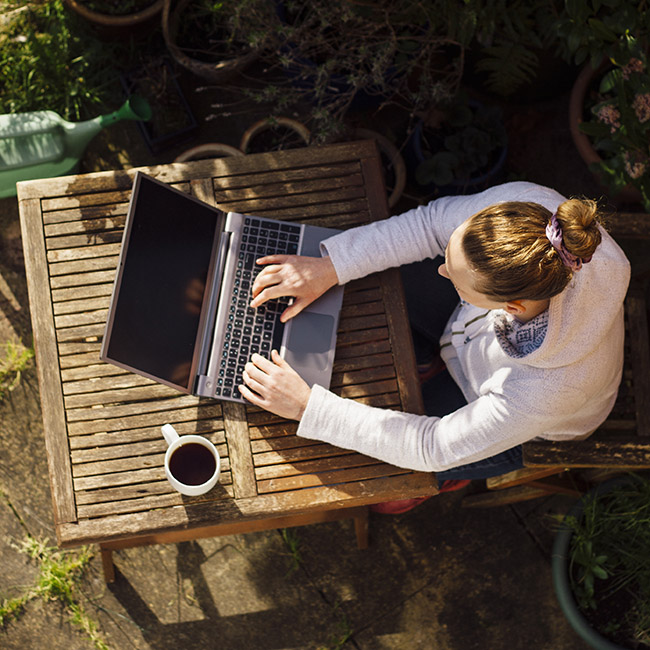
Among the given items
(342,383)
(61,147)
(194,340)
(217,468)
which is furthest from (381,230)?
(61,147)

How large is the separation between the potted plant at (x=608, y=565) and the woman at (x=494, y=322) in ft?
2.12

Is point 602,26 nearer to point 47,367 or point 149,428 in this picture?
point 149,428

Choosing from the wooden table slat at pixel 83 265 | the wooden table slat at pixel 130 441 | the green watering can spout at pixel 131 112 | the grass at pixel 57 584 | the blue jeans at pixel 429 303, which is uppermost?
the green watering can spout at pixel 131 112

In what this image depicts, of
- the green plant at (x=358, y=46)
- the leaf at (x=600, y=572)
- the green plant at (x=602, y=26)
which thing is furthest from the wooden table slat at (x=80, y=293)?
the leaf at (x=600, y=572)

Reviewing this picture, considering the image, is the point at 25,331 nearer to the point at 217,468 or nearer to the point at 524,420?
the point at 217,468

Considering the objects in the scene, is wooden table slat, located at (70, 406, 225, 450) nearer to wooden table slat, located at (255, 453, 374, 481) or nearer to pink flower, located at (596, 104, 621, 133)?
wooden table slat, located at (255, 453, 374, 481)

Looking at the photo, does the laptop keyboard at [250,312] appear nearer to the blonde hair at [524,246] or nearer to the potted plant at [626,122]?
the blonde hair at [524,246]

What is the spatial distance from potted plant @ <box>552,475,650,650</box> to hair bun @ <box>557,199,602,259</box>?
1251 mm

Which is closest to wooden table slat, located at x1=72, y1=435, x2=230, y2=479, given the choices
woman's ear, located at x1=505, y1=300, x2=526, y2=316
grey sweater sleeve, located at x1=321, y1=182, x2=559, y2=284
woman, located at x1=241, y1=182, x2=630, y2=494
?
woman, located at x1=241, y1=182, x2=630, y2=494

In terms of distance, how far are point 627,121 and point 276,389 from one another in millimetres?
1271

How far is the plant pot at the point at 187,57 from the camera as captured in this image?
2.61m

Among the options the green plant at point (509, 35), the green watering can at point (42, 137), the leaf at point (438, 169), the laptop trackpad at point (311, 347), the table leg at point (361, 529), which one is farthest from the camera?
the leaf at point (438, 169)

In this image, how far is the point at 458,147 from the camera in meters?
2.59

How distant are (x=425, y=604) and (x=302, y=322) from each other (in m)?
1.48
